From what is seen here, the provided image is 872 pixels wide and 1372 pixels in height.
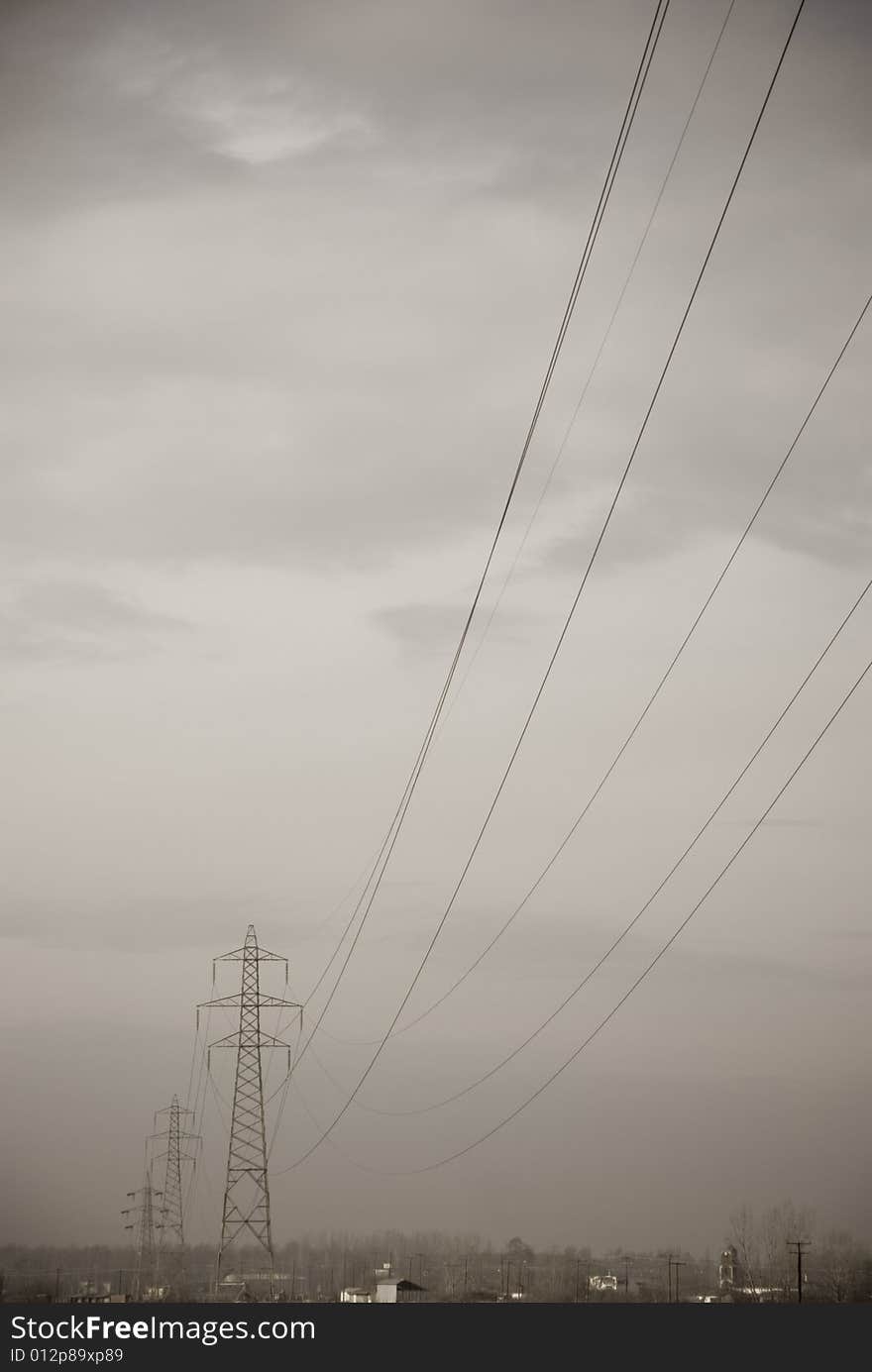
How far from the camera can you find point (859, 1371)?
24.2 meters

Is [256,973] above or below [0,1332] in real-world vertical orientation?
above

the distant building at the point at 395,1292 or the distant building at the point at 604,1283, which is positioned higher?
the distant building at the point at 395,1292

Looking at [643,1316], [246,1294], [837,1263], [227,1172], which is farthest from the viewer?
[837,1263]

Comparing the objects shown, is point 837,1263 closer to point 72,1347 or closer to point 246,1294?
point 246,1294

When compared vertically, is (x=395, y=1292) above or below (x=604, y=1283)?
above

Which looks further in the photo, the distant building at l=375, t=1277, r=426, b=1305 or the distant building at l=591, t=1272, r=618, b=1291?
the distant building at l=591, t=1272, r=618, b=1291

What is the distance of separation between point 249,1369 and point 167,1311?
779 cm

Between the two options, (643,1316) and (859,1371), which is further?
(643,1316)

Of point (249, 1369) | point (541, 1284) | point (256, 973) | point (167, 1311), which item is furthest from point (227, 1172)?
point (541, 1284)

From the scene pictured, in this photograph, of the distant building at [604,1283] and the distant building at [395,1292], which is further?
the distant building at [604,1283]

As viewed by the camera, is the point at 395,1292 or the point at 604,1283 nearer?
Result: the point at 395,1292

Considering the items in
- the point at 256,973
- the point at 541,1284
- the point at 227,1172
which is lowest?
the point at 541,1284

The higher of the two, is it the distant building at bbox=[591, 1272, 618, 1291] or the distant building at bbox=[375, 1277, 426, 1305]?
the distant building at bbox=[375, 1277, 426, 1305]

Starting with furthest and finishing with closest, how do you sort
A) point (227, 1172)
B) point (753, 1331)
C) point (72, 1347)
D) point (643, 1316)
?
point (227, 1172), point (643, 1316), point (753, 1331), point (72, 1347)
